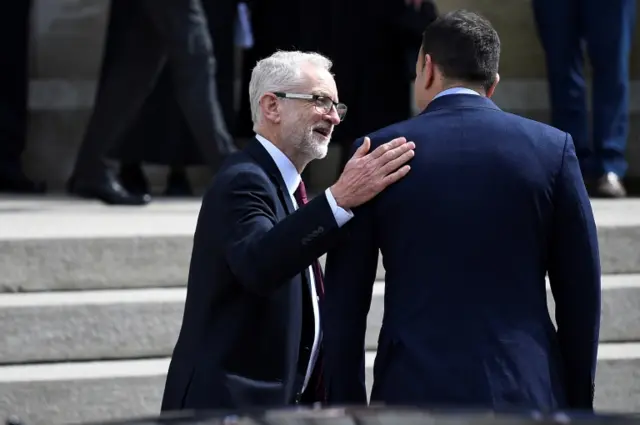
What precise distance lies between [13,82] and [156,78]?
1.08 meters

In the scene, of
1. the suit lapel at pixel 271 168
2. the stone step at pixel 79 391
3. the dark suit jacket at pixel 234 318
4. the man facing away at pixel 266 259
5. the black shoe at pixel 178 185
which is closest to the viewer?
the man facing away at pixel 266 259

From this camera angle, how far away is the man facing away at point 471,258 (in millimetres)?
3174

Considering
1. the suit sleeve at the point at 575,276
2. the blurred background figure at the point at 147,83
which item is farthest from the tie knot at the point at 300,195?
the blurred background figure at the point at 147,83

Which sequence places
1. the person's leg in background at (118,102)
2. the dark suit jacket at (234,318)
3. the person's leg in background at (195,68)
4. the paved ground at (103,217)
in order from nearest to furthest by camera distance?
the dark suit jacket at (234,318)
the paved ground at (103,217)
the person's leg in background at (195,68)
the person's leg in background at (118,102)

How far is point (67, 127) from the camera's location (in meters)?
7.81

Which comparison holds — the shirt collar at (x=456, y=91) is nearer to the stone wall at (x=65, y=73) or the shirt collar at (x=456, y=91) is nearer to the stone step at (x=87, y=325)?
the stone step at (x=87, y=325)

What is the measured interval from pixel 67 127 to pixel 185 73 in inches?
61.2

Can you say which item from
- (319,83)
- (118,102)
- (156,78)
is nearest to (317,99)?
(319,83)

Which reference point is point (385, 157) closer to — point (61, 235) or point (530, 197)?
point (530, 197)

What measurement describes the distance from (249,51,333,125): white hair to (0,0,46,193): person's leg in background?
12.7ft

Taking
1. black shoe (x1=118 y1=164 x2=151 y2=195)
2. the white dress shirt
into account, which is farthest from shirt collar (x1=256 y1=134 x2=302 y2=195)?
black shoe (x1=118 y1=164 x2=151 y2=195)

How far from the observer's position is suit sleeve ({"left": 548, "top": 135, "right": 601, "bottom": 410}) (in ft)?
10.6

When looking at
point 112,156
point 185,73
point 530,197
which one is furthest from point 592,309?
point 112,156

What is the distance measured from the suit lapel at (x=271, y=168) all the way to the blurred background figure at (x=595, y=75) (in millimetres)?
3518
